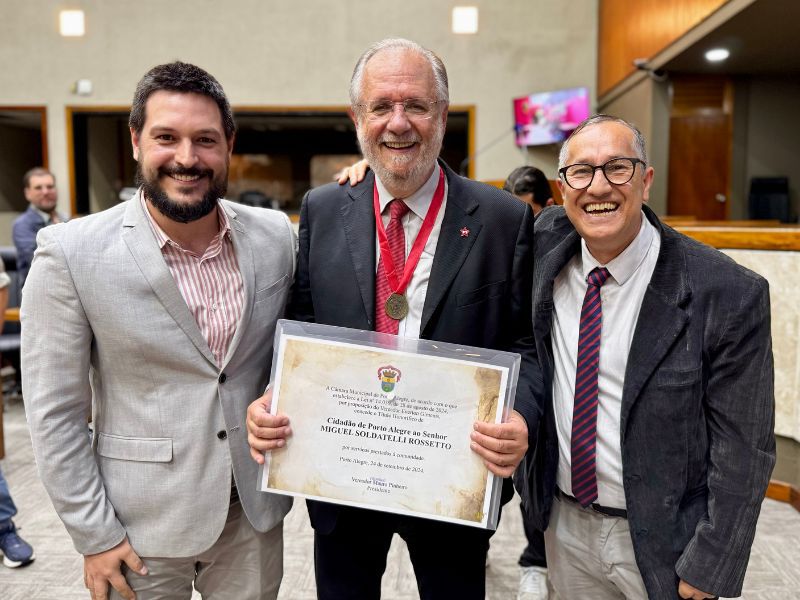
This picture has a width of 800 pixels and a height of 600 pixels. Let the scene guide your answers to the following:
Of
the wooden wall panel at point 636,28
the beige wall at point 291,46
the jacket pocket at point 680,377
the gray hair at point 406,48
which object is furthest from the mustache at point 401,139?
the beige wall at point 291,46

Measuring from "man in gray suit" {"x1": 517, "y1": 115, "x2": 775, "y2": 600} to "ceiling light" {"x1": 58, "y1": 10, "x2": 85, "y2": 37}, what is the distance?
950 cm

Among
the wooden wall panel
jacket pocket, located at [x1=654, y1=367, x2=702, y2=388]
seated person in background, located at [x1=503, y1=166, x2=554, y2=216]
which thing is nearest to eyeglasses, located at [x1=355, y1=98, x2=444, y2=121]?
jacket pocket, located at [x1=654, y1=367, x2=702, y2=388]

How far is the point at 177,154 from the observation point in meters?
1.37

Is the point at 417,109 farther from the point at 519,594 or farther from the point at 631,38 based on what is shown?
the point at 631,38

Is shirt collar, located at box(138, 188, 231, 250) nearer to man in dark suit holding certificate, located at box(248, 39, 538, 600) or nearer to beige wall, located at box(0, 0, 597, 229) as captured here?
man in dark suit holding certificate, located at box(248, 39, 538, 600)

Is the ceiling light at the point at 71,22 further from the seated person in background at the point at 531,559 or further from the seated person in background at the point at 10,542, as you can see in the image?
the seated person in background at the point at 531,559

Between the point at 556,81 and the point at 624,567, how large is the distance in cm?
876

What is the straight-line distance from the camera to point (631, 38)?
805cm

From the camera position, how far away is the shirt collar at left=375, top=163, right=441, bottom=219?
1563 millimetres

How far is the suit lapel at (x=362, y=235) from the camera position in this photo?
4.98 ft

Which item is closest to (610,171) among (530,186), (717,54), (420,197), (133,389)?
(420,197)

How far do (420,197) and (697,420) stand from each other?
79 cm

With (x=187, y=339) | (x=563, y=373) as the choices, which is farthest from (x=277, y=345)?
(x=563, y=373)

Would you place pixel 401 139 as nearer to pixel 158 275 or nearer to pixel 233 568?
pixel 158 275
